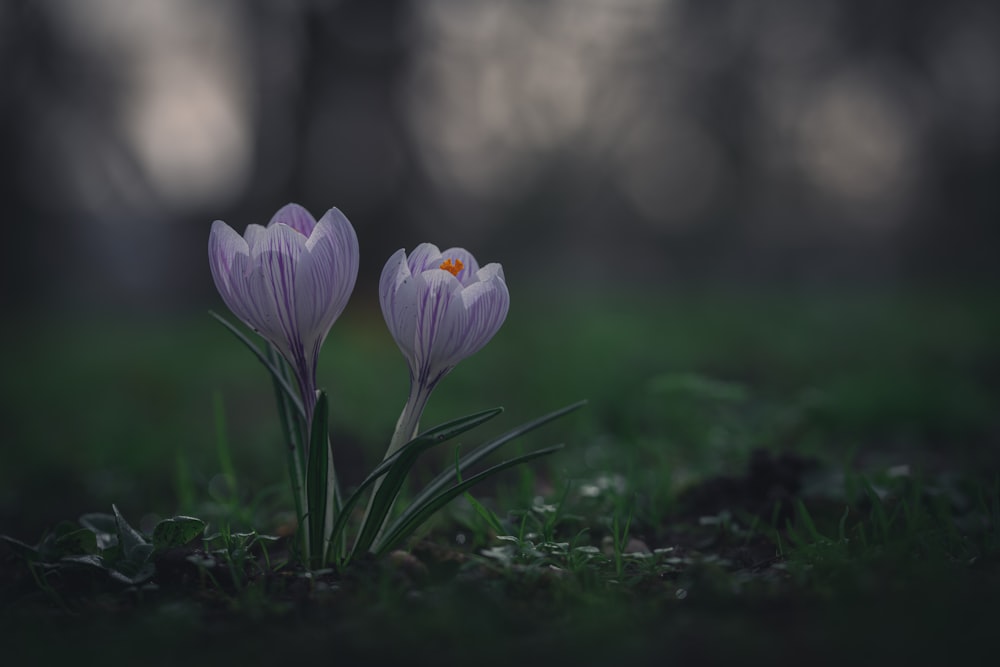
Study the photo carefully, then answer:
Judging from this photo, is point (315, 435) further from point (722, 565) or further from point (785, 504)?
point (785, 504)

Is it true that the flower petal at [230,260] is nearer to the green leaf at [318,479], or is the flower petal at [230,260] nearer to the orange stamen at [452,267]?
the green leaf at [318,479]

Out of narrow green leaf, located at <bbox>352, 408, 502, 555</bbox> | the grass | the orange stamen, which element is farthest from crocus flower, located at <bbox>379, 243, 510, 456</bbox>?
the grass

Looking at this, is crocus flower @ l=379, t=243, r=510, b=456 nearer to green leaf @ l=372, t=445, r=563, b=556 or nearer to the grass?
green leaf @ l=372, t=445, r=563, b=556

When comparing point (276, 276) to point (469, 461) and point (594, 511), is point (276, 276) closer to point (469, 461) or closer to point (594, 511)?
point (469, 461)

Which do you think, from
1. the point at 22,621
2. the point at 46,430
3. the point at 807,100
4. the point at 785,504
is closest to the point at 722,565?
the point at 785,504

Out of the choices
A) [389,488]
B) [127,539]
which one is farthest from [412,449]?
[127,539]
